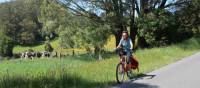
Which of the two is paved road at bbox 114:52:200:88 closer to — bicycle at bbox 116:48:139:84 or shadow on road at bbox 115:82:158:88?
shadow on road at bbox 115:82:158:88

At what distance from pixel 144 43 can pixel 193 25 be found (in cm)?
522

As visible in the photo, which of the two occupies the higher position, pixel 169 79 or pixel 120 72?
pixel 120 72

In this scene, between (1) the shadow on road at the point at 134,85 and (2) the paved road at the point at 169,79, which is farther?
(2) the paved road at the point at 169,79

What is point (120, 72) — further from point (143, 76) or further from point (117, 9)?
point (117, 9)

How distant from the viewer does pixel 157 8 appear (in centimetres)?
4278

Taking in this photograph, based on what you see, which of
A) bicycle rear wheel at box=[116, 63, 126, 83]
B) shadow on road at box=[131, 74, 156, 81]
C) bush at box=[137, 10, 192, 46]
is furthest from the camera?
bush at box=[137, 10, 192, 46]

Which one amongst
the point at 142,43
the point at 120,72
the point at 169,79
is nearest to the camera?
the point at 120,72

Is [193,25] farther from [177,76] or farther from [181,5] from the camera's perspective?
[177,76]

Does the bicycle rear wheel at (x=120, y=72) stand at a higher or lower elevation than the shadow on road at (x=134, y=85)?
higher

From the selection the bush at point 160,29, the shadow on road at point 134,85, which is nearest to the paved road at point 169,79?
the shadow on road at point 134,85

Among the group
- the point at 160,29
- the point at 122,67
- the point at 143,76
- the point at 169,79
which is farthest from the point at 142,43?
the point at 122,67

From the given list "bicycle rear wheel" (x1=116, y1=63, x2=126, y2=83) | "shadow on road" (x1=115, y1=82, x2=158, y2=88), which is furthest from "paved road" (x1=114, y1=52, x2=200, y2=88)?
"bicycle rear wheel" (x1=116, y1=63, x2=126, y2=83)

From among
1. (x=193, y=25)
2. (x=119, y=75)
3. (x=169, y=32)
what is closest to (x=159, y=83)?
(x=119, y=75)

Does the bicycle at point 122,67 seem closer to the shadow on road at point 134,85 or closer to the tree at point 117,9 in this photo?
the shadow on road at point 134,85
